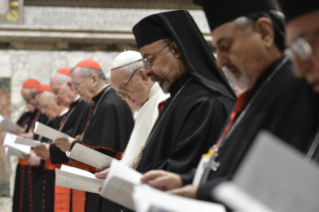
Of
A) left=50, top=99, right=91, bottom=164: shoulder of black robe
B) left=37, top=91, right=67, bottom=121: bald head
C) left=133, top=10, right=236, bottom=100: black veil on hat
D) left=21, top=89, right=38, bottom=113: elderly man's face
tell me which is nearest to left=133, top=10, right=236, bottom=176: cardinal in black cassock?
left=133, top=10, right=236, bottom=100: black veil on hat

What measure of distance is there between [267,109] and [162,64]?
1.24 m

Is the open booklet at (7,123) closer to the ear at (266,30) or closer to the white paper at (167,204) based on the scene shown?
the ear at (266,30)

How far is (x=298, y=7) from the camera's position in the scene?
158cm

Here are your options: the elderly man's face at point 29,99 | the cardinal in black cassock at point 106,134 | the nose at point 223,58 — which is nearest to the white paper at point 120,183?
the nose at point 223,58

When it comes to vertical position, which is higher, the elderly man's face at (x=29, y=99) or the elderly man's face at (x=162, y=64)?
the elderly man's face at (x=162, y=64)

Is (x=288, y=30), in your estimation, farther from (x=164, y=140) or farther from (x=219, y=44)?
(x=164, y=140)

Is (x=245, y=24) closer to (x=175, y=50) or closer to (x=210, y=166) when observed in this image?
(x=210, y=166)

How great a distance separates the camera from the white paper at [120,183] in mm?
2102

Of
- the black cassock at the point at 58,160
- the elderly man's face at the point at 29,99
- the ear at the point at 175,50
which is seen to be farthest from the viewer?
the elderly man's face at the point at 29,99

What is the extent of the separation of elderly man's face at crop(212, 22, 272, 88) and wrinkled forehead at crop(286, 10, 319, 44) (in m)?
0.49

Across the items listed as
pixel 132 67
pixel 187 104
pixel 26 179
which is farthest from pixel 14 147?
pixel 187 104

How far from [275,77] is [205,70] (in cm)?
102

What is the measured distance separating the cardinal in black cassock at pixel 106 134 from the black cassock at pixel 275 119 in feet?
9.91

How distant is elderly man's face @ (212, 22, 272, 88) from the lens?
2.06 metres
